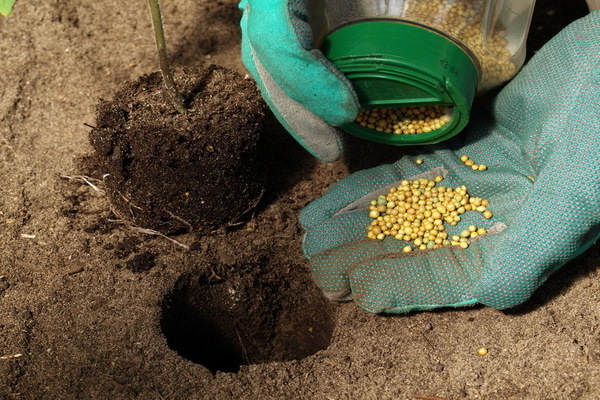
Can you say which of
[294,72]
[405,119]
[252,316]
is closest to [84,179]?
[252,316]

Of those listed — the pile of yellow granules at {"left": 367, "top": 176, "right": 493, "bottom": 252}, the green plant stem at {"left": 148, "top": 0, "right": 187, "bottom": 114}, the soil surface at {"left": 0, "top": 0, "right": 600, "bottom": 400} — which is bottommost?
the soil surface at {"left": 0, "top": 0, "right": 600, "bottom": 400}

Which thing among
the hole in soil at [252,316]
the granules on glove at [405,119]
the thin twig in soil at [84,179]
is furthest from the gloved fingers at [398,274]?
the thin twig in soil at [84,179]

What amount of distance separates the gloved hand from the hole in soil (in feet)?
0.44

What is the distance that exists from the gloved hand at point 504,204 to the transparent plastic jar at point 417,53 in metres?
0.17

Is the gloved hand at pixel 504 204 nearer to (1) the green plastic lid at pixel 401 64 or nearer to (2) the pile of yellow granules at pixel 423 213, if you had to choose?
(2) the pile of yellow granules at pixel 423 213

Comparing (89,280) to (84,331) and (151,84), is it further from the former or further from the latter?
(151,84)

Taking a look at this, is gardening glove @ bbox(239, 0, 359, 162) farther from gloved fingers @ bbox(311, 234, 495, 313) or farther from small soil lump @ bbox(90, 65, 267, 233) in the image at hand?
gloved fingers @ bbox(311, 234, 495, 313)

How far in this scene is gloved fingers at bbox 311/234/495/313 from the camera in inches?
73.2

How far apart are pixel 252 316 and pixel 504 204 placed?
32.5 inches

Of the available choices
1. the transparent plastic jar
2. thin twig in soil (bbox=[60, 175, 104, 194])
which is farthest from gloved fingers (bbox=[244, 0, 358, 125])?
thin twig in soil (bbox=[60, 175, 104, 194])

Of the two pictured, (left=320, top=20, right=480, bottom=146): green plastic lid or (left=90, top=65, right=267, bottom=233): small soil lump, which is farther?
(left=90, top=65, right=267, bottom=233): small soil lump

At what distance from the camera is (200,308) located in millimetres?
2045

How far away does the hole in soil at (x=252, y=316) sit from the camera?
2031 mm

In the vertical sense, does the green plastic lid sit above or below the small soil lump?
above
